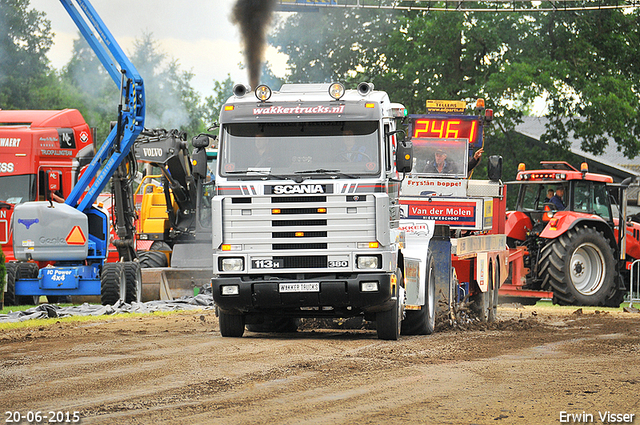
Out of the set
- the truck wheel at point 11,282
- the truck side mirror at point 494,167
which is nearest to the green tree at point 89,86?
the truck wheel at point 11,282

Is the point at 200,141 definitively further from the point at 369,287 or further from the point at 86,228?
the point at 86,228

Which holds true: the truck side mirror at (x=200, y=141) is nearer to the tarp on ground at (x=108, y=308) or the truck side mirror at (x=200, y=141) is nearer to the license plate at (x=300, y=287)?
the license plate at (x=300, y=287)

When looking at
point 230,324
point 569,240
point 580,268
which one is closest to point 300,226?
point 230,324

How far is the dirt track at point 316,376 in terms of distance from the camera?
24.7 feet

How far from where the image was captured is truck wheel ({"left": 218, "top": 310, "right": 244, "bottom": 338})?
43.1 feet

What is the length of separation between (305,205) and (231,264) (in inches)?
49.0

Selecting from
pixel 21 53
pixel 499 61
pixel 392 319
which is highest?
pixel 21 53

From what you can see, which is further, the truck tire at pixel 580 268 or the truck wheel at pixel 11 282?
the truck tire at pixel 580 268

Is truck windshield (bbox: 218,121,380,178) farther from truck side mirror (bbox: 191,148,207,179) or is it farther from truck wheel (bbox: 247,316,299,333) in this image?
truck wheel (bbox: 247,316,299,333)

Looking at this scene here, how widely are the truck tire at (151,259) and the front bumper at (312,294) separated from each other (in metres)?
10.5

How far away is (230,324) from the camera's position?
1320cm

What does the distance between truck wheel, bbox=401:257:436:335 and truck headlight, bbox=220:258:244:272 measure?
115 inches

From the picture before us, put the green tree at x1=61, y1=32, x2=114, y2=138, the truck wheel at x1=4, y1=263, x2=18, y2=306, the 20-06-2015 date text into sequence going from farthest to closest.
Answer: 1. the green tree at x1=61, y1=32, x2=114, y2=138
2. the truck wheel at x1=4, y1=263, x2=18, y2=306
3. the 20-06-2015 date text

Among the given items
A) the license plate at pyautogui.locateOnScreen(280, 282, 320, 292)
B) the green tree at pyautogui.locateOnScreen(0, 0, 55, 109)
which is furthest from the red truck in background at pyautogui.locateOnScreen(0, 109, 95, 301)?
the green tree at pyautogui.locateOnScreen(0, 0, 55, 109)
